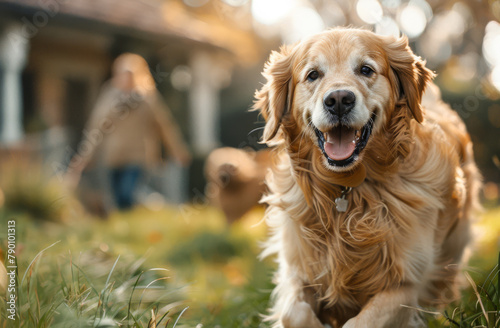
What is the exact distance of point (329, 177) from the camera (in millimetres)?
2865

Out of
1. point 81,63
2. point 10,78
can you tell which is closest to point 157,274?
point 10,78

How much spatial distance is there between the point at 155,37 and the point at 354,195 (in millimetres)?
11233

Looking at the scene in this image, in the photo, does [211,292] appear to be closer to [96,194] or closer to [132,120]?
[132,120]

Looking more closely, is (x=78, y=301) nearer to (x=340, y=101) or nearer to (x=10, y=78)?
(x=340, y=101)

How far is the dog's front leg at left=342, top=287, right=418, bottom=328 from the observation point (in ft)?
8.58

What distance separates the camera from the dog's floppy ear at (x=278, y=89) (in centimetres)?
309

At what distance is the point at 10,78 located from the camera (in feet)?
36.6

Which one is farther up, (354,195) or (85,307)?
(354,195)

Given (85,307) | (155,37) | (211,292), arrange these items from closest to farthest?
(85,307) < (211,292) < (155,37)

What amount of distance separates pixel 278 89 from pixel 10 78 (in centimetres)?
959

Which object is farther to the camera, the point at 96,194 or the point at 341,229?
the point at 96,194

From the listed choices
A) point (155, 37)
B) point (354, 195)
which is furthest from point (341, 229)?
point (155, 37)

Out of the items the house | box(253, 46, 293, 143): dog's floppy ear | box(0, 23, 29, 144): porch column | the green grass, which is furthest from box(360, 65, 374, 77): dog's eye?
box(0, 23, 29, 144): porch column

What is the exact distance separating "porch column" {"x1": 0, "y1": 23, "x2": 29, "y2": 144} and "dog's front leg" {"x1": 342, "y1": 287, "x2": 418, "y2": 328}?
9863 millimetres
